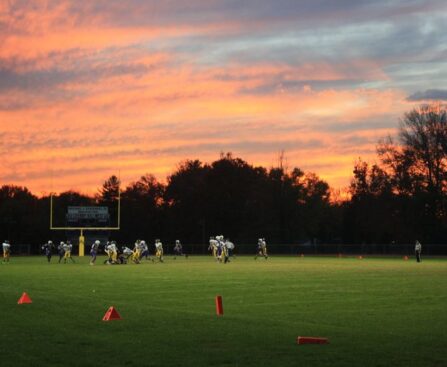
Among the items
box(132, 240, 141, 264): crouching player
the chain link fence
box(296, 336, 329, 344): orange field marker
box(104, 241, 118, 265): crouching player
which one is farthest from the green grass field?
the chain link fence

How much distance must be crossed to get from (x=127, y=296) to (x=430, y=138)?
7440cm

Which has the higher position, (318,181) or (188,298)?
(318,181)

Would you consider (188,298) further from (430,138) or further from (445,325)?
(430,138)

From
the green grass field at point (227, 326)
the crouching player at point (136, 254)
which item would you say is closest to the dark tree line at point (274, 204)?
the crouching player at point (136, 254)

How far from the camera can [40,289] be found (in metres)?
25.7

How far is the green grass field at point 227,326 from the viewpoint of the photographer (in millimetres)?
11297

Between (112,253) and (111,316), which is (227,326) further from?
(112,253)

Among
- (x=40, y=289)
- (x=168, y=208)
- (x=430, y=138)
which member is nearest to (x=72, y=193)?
(x=168, y=208)

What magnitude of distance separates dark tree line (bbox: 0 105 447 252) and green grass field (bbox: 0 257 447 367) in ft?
222

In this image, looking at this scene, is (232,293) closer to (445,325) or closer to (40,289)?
(40,289)

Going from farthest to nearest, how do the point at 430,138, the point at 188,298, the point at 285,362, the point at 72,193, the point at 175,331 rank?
the point at 72,193 < the point at 430,138 < the point at 188,298 < the point at 175,331 < the point at 285,362

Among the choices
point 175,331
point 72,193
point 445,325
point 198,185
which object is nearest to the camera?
point 175,331

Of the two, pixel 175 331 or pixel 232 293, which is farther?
pixel 232 293

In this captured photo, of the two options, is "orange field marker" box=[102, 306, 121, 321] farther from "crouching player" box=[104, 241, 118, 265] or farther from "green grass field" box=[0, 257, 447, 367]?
"crouching player" box=[104, 241, 118, 265]
